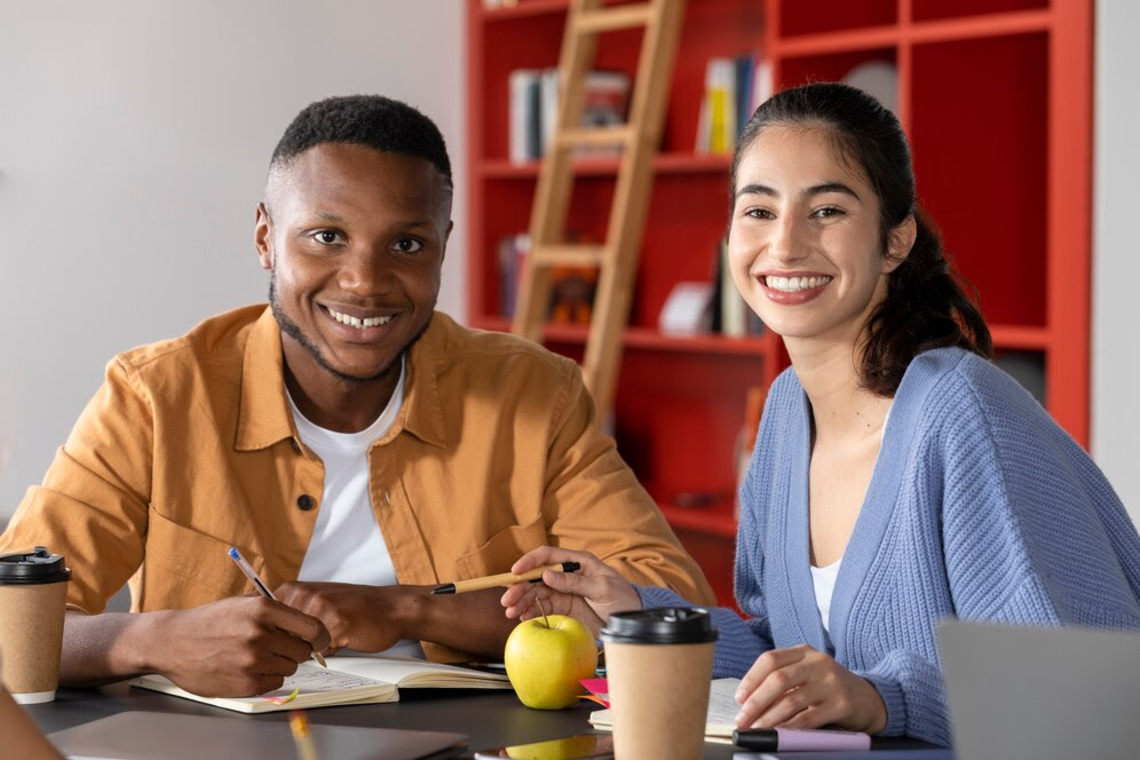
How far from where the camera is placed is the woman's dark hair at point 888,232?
178 cm

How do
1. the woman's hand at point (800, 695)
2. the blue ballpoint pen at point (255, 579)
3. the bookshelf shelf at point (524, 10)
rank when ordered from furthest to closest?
1. the bookshelf shelf at point (524, 10)
2. the blue ballpoint pen at point (255, 579)
3. the woman's hand at point (800, 695)

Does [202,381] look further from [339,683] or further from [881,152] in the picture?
[881,152]

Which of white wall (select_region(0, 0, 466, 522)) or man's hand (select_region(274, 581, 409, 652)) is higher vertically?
white wall (select_region(0, 0, 466, 522))

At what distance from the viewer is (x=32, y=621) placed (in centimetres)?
150

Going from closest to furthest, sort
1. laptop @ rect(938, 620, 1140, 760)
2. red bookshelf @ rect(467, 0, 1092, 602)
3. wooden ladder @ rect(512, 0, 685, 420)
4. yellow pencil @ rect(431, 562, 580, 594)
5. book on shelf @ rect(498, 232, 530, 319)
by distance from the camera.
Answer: laptop @ rect(938, 620, 1140, 760) → yellow pencil @ rect(431, 562, 580, 594) → red bookshelf @ rect(467, 0, 1092, 602) → wooden ladder @ rect(512, 0, 685, 420) → book on shelf @ rect(498, 232, 530, 319)

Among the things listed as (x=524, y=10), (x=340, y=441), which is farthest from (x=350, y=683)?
(x=524, y=10)

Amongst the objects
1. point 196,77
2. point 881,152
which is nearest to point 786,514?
point 881,152

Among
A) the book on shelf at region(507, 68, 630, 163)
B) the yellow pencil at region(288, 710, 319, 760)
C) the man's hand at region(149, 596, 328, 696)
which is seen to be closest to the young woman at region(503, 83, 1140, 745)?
the man's hand at region(149, 596, 328, 696)

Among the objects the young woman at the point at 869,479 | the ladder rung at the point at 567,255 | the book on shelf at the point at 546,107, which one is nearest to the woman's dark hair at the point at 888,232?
the young woman at the point at 869,479

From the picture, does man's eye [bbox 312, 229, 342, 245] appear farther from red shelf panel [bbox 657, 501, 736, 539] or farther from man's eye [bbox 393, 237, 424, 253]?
red shelf panel [bbox 657, 501, 736, 539]

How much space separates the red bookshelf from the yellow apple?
2.02 metres

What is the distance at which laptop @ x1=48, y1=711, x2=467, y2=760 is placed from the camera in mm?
1263

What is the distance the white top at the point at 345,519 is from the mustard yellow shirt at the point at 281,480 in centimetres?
2

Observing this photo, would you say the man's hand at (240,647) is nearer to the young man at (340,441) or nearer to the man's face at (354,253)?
the young man at (340,441)
